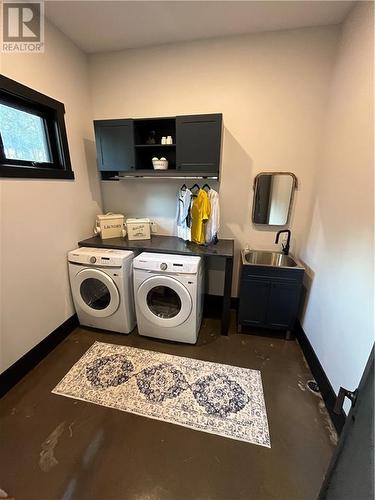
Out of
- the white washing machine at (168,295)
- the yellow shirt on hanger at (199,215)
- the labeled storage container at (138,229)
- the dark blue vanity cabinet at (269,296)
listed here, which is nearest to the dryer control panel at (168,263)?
the white washing machine at (168,295)

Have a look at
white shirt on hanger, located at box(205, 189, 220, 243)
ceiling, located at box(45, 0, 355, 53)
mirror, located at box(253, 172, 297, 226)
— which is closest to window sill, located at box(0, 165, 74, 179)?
ceiling, located at box(45, 0, 355, 53)

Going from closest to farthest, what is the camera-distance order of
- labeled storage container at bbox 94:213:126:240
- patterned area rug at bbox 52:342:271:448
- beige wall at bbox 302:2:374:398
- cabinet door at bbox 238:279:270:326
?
beige wall at bbox 302:2:374:398 < patterned area rug at bbox 52:342:271:448 < cabinet door at bbox 238:279:270:326 < labeled storage container at bbox 94:213:126:240

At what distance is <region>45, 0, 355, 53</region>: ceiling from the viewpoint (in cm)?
164

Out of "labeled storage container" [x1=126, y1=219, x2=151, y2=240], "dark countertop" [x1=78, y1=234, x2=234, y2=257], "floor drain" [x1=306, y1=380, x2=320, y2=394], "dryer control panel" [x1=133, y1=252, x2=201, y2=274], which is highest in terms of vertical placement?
"labeled storage container" [x1=126, y1=219, x2=151, y2=240]

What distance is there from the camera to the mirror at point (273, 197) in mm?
2252

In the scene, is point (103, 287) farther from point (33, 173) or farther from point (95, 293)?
point (33, 173)

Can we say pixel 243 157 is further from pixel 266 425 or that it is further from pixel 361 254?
pixel 266 425

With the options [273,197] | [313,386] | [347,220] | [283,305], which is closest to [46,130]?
[273,197]

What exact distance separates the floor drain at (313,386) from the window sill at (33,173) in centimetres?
277

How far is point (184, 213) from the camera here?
2.22 metres

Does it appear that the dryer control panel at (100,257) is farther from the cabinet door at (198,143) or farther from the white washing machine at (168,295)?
the cabinet door at (198,143)

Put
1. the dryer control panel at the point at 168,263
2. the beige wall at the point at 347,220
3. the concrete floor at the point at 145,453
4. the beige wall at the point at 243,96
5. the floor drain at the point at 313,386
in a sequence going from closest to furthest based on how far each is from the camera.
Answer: the concrete floor at the point at 145,453, the beige wall at the point at 347,220, the floor drain at the point at 313,386, the dryer control panel at the point at 168,263, the beige wall at the point at 243,96

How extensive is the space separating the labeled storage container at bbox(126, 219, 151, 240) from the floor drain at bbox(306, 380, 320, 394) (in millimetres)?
2012

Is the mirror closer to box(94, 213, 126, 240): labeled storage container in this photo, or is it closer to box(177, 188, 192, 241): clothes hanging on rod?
box(177, 188, 192, 241): clothes hanging on rod
